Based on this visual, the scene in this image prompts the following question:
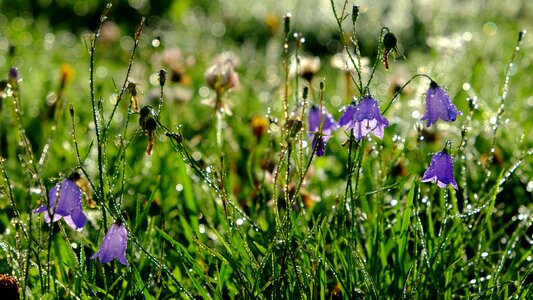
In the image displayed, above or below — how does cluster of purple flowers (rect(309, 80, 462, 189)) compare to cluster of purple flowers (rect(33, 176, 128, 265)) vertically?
above

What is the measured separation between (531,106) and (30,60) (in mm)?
2843

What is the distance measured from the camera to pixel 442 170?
62.6 inches

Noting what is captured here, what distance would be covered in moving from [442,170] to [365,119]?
20 cm

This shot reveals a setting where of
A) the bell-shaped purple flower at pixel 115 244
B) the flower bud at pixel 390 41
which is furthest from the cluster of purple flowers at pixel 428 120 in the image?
the bell-shaped purple flower at pixel 115 244

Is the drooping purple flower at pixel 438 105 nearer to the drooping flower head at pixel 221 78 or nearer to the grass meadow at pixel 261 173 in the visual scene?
the grass meadow at pixel 261 173

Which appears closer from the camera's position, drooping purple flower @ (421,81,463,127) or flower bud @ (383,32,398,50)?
flower bud @ (383,32,398,50)

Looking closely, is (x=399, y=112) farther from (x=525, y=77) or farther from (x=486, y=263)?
(x=486, y=263)

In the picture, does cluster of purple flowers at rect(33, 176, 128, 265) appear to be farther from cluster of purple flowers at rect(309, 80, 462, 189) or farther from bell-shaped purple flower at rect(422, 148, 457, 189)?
bell-shaped purple flower at rect(422, 148, 457, 189)

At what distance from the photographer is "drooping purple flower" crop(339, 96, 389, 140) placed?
62.5 inches

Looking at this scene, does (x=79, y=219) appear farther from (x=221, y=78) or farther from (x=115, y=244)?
(x=221, y=78)

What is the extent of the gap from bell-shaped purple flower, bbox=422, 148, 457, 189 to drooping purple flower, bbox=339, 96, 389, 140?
14cm

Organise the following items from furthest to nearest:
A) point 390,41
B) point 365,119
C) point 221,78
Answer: point 221,78, point 365,119, point 390,41

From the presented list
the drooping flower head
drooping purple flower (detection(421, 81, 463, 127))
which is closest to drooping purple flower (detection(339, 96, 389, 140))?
drooping purple flower (detection(421, 81, 463, 127))

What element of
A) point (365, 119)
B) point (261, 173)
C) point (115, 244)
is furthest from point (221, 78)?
point (115, 244)
